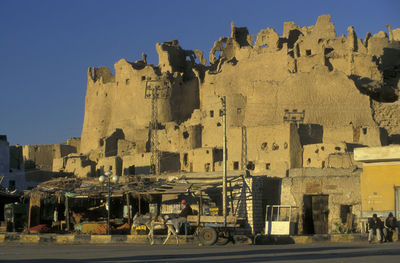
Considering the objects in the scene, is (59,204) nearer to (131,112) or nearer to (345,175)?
(345,175)

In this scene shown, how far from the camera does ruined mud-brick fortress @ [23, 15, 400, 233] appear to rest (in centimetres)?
3906

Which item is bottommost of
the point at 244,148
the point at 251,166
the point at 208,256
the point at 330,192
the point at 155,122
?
the point at 208,256

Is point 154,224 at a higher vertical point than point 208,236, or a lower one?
higher

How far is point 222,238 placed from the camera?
67.1 feet

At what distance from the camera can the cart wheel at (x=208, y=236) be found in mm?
20000

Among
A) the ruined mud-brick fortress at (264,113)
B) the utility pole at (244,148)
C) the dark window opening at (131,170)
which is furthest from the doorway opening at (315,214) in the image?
the dark window opening at (131,170)

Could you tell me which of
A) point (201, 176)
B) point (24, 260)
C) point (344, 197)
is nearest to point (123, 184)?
point (201, 176)

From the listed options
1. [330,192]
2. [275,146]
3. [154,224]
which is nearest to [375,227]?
[330,192]

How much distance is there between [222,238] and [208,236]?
0.54 m

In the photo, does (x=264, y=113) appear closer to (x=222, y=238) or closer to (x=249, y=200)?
(x=249, y=200)

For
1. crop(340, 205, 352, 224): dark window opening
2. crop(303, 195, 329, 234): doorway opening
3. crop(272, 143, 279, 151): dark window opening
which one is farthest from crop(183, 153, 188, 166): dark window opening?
crop(340, 205, 352, 224): dark window opening

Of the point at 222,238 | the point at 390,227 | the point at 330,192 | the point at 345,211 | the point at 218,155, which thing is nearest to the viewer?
the point at 390,227

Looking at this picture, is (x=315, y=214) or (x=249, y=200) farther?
(x=249, y=200)

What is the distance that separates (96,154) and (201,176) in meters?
32.0
